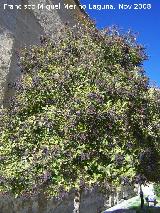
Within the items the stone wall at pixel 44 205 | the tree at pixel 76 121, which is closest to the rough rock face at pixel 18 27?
the tree at pixel 76 121

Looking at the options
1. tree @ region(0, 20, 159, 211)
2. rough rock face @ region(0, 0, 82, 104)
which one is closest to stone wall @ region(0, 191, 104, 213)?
tree @ region(0, 20, 159, 211)

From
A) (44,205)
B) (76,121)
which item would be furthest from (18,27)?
(76,121)

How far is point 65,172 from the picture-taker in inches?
364

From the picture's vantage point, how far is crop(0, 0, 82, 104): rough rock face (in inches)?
538

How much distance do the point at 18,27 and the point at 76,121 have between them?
706 centimetres

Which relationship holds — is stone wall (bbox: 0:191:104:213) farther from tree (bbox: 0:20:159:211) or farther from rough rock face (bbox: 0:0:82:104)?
rough rock face (bbox: 0:0:82:104)

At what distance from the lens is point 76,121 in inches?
359

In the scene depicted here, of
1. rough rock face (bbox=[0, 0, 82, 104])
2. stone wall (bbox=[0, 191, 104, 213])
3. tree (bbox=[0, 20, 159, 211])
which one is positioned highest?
rough rock face (bbox=[0, 0, 82, 104])

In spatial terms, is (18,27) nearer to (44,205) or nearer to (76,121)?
(44,205)

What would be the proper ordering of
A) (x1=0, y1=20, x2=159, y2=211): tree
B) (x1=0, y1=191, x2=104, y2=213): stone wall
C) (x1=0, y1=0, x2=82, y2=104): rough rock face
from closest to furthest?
1. (x1=0, y1=20, x2=159, y2=211): tree
2. (x1=0, y1=191, x2=104, y2=213): stone wall
3. (x1=0, y1=0, x2=82, y2=104): rough rock face

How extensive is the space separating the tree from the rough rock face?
6.54 ft

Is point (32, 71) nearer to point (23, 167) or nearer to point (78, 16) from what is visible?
point (23, 167)

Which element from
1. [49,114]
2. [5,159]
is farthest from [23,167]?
[49,114]

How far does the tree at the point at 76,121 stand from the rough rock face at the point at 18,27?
1992 mm
